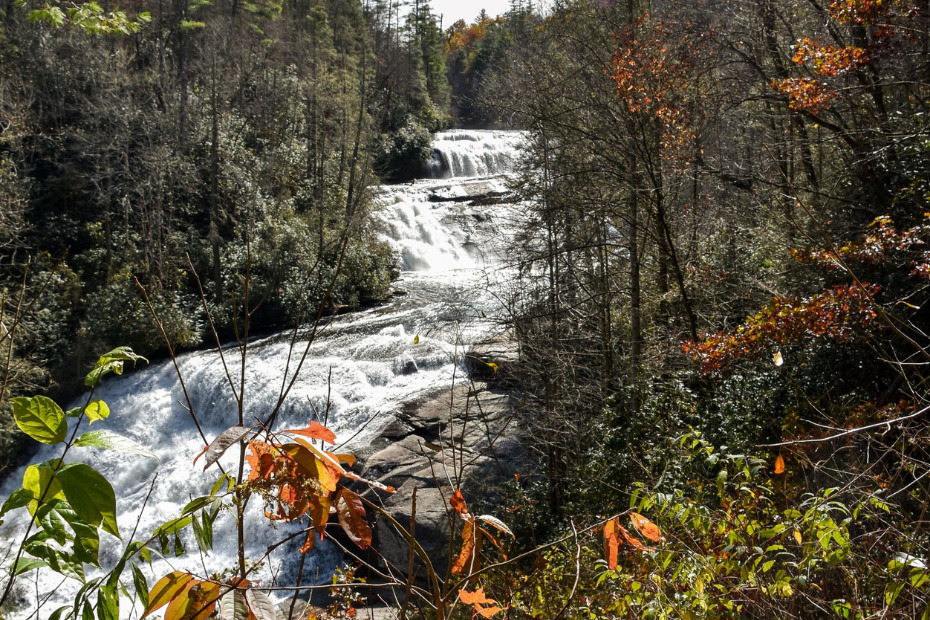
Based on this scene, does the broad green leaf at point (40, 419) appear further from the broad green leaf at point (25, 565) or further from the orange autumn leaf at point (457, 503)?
the orange autumn leaf at point (457, 503)

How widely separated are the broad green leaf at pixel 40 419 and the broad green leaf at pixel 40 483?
4 centimetres

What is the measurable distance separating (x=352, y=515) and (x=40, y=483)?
0.45 meters

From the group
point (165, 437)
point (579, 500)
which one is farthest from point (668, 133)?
point (165, 437)

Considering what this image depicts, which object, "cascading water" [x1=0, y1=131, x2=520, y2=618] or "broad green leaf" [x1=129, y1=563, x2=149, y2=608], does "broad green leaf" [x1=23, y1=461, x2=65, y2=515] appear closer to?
"broad green leaf" [x1=129, y1=563, x2=149, y2=608]

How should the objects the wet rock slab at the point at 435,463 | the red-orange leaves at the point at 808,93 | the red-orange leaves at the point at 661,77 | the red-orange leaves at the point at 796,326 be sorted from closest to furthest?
the red-orange leaves at the point at 796,326
the red-orange leaves at the point at 808,93
the red-orange leaves at the point at 661,77
the wet rock slab at the point at 435,463

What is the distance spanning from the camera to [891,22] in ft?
20.9

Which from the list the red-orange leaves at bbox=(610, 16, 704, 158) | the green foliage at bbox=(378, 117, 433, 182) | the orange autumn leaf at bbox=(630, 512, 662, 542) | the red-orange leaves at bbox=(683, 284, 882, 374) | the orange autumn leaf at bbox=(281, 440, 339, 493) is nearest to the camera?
the orange autumn leaf at bbox=(281, 440, 339, 493)

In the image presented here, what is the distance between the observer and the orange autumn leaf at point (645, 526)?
4.42 feet

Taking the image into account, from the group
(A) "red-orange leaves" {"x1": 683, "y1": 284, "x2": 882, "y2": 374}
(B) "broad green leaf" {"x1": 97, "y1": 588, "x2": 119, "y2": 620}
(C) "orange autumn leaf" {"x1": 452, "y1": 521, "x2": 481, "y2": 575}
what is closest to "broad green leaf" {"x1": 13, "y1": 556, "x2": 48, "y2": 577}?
(B) "broad green leaf" {"x1": 97, "y1": 588, "x2": 119, "y2": 620}

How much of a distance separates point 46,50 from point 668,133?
54.7ft

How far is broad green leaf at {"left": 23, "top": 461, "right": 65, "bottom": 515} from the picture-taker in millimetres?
907

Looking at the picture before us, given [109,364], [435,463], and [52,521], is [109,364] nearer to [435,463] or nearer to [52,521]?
[52,521]

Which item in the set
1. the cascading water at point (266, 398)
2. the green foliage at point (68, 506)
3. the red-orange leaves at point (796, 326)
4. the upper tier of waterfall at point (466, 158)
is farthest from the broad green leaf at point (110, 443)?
the upper tier of waterfall at point (466, 158)

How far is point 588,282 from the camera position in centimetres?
886
